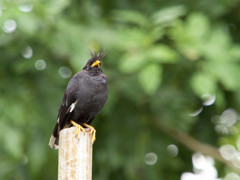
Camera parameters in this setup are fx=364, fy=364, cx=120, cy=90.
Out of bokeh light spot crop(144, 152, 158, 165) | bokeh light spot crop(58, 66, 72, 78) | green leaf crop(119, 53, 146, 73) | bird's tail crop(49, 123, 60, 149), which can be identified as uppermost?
bokeh light spot crop(58, 66, 72, 78)

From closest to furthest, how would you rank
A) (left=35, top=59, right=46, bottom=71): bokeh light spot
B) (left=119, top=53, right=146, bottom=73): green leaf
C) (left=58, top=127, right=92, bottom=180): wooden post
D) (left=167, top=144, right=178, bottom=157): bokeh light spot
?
(left=58, top=127, right=92, bottom=180): wooden post, (left=119, top=53, right=146, bottom=73): green leaf, (left=35, top=59, right=46, bottom=71): bokeh light spot, (left=167, top=144, right=178, bottom=157): bokeh light spot

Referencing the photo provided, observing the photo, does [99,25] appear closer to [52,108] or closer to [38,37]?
[38,37]

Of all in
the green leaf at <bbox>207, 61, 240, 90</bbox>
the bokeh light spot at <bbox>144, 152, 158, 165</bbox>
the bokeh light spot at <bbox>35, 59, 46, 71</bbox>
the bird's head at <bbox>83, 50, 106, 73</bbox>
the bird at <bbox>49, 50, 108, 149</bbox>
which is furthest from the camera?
the bokeh light spot at <bbox>144, 152, 158, 165</bbox>

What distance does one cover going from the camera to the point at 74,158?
2846mm

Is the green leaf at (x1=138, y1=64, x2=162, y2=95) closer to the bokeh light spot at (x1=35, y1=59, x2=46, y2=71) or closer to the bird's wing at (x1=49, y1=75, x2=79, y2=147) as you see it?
the bird's wing at (x1=49, y1=75, x2=79, y2=147)

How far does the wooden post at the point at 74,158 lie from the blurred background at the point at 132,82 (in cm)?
158

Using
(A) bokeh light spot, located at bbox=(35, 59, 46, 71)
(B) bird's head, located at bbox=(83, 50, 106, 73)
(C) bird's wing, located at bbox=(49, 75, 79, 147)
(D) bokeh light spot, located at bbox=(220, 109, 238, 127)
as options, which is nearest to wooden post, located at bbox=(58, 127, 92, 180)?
(C) bird's wing, located at bbox=(49, 75, 79, 147)

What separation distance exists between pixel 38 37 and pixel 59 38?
0.32m

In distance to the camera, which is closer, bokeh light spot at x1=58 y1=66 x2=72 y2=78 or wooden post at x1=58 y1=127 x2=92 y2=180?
wooden post at x1=58 y1=127 x2=92 y2=180

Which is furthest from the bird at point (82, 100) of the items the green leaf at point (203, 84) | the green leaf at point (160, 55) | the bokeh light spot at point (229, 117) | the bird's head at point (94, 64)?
the bokeh light spot at point (229, 117)

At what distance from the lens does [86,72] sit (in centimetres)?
462

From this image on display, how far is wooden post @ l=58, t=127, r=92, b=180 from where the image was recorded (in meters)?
2.79

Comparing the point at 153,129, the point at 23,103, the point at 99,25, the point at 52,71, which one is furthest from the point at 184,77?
the point at 23,103

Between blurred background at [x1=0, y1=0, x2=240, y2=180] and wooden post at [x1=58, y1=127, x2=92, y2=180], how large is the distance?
1.58 metres
